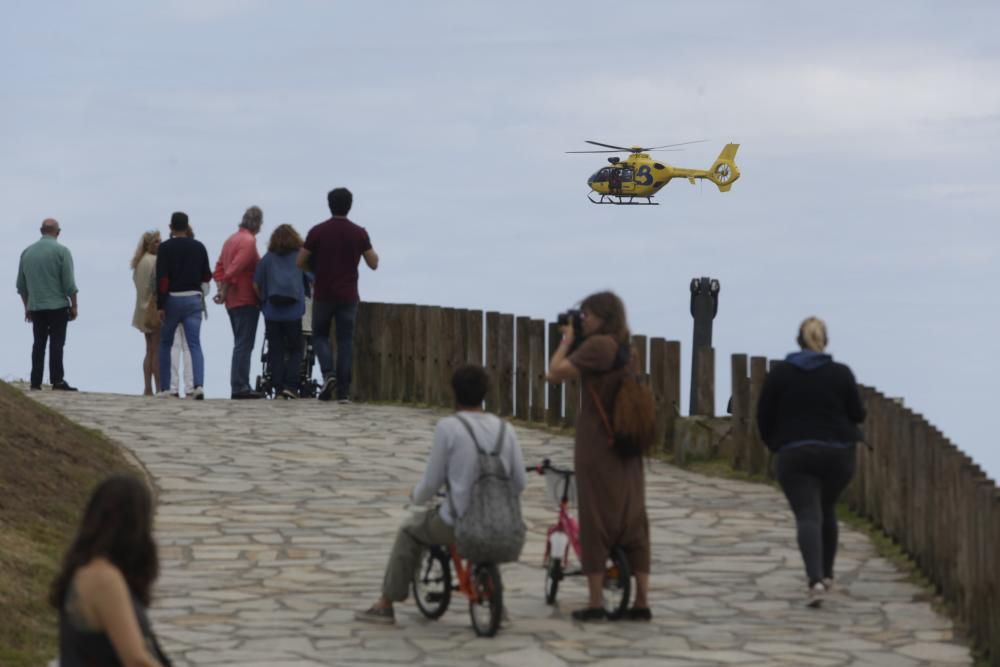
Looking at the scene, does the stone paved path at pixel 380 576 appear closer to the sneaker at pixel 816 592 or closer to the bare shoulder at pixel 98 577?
the sneaker at pixel 816 592

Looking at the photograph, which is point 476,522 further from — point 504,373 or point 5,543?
point 504,373

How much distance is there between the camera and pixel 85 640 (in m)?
6.23

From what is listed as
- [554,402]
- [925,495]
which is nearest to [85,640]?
[925,495]

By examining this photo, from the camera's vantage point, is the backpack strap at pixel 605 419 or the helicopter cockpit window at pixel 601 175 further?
the helicopter cockpit window at pixel 601 175

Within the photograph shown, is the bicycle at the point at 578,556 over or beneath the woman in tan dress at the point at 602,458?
beneath

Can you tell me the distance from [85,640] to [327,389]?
16259 millimetres

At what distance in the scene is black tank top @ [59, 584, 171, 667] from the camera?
6203 millimetres

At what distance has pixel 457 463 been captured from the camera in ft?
33.3

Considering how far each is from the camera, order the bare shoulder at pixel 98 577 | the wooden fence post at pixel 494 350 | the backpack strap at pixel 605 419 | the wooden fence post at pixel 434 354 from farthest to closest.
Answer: the wooden fence post at pixel 434 354, the wooden fence post at pixel 494 350, the backpack strap at pixel 605 419, the bare shoulder at pixel 98 577

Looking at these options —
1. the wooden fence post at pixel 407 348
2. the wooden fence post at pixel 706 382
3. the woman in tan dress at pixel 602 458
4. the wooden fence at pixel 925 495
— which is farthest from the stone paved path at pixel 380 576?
the wooden fence post at pixel 407 348

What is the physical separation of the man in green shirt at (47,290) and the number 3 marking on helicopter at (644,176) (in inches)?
2326

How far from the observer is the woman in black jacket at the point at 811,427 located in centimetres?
1152

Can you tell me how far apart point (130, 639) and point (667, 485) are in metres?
11.1

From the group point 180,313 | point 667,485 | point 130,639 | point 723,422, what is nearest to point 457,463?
point 130,639
